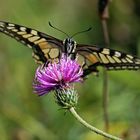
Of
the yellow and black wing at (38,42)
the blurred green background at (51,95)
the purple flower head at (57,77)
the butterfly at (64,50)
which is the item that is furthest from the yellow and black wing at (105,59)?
the blurred green background at (51,95)

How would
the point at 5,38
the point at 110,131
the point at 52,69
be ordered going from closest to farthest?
1. the point at 52,69
2. the point at 110,131
3. the point at 5,38

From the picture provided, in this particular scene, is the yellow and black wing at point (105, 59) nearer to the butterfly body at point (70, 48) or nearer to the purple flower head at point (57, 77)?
the butterfly body at point (70, 48)

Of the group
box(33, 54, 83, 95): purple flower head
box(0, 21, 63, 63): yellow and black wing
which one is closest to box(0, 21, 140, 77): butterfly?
box(0, 21, 63, 63): yellow and black wing

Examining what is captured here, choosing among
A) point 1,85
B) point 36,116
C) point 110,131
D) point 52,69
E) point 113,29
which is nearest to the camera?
point 52,69

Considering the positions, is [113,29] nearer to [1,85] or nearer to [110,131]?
[1,85]

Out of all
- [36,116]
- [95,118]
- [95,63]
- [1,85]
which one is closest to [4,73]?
[1,85]

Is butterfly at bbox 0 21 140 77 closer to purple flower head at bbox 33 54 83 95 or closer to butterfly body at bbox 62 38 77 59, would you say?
butterfly body at bbox 62 38 77 59

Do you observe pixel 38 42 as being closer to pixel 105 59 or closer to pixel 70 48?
pixel 70 48

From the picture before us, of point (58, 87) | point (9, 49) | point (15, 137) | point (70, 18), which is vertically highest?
point (70, 18)
